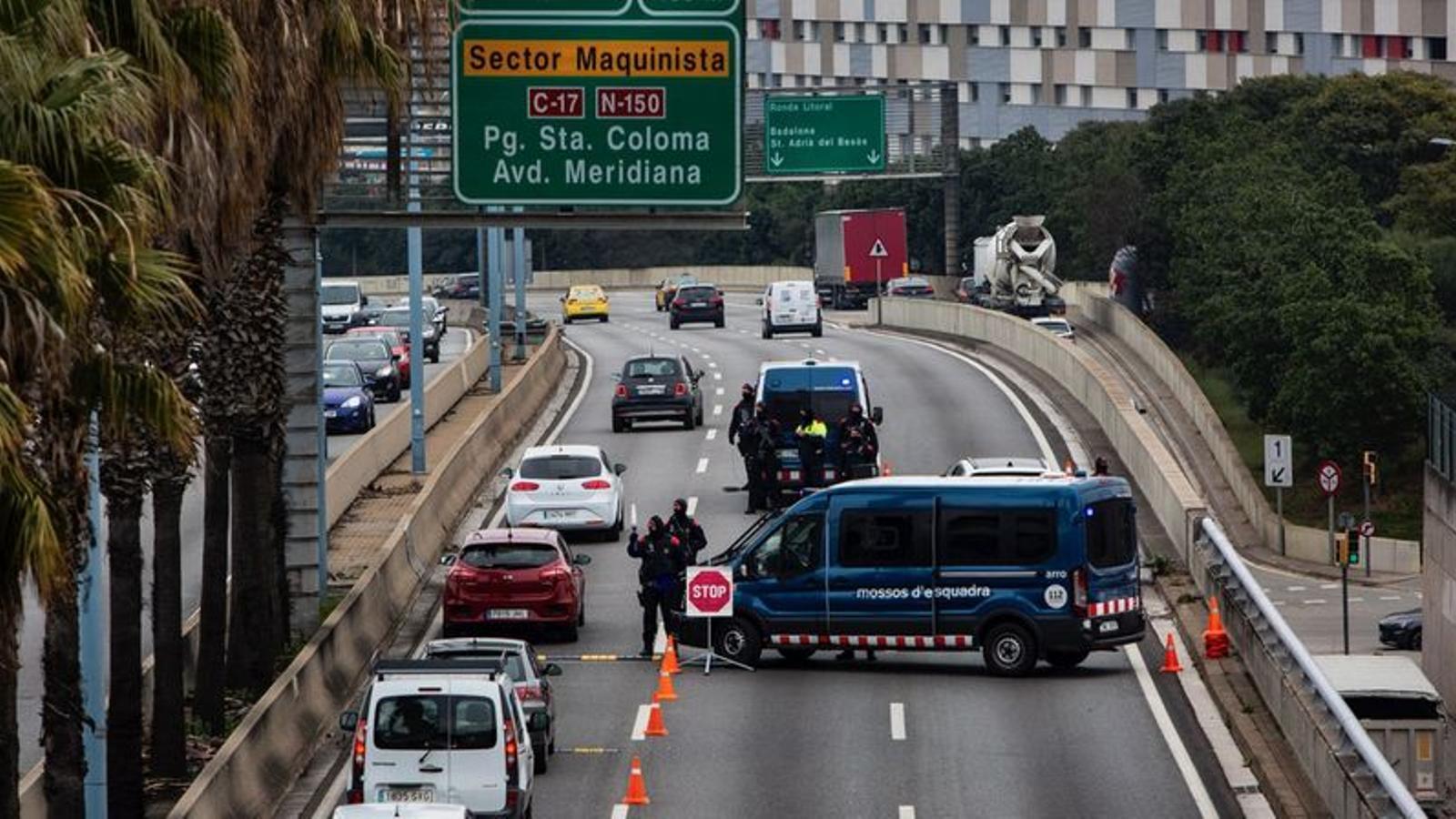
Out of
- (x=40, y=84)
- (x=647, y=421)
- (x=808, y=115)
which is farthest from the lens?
(x=808, y=115)

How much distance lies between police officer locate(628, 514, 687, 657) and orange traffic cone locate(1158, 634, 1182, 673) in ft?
18.4

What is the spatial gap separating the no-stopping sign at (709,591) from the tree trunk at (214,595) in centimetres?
514

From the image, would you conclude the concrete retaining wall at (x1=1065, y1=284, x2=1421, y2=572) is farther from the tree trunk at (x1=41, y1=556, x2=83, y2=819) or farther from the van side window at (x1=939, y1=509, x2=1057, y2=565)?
the tree trunk at (x1=41, y1=556, x2=83, y2=819)

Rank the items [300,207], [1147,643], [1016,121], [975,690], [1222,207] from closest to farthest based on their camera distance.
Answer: [300,207] < [975,690] < [1147,643] < [1222,207] < [1016,121]

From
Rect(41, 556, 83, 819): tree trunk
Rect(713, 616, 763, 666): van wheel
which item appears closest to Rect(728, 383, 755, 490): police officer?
Rect(713, 616, 763, 666): van wheel

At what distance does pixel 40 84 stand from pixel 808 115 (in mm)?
73637

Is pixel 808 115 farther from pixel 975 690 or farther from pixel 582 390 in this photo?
pixel 975 690

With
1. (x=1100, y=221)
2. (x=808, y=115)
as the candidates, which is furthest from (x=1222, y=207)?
(x=1100, y=221)

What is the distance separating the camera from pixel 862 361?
73.2 metres

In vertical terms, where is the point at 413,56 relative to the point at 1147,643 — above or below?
above

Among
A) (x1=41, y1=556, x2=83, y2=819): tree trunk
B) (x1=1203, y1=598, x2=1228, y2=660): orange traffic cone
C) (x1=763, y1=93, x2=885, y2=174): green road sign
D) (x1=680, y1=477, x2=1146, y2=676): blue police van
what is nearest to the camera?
(x1=41, y1=556, x2=83, y2=819): tree trunk

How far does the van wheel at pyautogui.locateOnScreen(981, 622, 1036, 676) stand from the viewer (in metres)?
32.2

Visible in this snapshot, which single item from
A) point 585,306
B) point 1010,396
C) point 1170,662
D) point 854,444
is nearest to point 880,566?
point 1170,662

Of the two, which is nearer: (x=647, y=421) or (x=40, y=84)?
(x=40, y=84)
